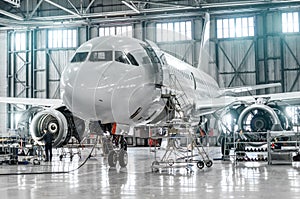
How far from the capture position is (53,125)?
1562 centimetres

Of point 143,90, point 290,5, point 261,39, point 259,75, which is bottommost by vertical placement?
point 143,90

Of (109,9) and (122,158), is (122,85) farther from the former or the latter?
(109,9)

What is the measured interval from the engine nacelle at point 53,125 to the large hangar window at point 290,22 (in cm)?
2167

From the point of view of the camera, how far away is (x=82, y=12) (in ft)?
109

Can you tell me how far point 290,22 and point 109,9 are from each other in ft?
44.3

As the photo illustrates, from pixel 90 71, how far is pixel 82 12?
23.7 metres

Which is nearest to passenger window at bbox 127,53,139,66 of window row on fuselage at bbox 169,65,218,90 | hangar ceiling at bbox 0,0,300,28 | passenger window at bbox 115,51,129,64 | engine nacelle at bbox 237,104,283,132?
passenger window at bbox 115,51,129,64

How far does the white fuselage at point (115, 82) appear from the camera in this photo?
1034 centimetres

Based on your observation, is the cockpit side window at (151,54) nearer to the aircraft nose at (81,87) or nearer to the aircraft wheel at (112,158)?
the aircraft nose at (81,87)

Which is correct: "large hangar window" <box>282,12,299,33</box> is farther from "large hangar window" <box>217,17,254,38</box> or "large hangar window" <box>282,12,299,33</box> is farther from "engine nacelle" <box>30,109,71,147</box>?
"engine nacelle" <box>30,109,71,147</box>

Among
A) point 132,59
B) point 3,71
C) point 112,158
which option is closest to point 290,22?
point 3,71

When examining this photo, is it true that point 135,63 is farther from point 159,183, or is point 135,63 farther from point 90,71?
point 159,183

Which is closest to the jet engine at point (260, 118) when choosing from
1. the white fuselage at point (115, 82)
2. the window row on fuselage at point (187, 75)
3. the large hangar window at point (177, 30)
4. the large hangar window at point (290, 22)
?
the window row on fuselage at point (187, 75)

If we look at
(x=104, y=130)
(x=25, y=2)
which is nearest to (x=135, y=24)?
(x=25, y=2)
